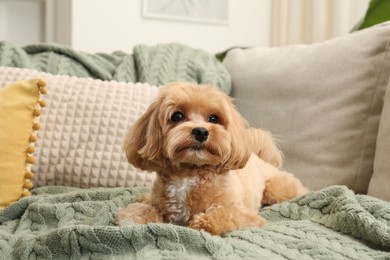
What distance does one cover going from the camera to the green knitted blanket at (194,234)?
1.03 meters

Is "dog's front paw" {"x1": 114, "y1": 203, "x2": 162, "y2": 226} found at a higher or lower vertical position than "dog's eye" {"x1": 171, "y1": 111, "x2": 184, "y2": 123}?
lower

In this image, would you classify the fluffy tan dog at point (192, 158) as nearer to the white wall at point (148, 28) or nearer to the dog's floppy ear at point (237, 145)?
the dog's floppy ear at point (237, 145)

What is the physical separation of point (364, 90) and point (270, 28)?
176 cm

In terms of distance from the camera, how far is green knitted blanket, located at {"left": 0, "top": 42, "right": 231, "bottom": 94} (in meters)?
2.09

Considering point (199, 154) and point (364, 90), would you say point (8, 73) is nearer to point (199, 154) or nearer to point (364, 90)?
point (199, 154)

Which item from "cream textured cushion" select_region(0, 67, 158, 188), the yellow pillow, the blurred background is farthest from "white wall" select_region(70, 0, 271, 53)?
the yellow pillow

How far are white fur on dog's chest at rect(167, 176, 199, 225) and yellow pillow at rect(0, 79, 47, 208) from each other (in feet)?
1.73

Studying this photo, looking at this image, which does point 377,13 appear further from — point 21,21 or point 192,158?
point 21,21

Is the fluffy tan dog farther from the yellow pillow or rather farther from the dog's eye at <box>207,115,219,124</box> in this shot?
the yellow pillow

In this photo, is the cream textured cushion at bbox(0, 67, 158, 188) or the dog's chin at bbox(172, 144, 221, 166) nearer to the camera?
the dog's chin at bbox(172, 144, 221, 166)

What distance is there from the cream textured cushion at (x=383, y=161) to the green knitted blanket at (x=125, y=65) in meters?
0.70

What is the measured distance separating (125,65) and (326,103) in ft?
2.74

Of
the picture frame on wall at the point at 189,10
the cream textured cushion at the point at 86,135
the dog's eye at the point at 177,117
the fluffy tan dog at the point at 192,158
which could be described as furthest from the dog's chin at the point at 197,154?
the picture frame on wall at the point at 189,10

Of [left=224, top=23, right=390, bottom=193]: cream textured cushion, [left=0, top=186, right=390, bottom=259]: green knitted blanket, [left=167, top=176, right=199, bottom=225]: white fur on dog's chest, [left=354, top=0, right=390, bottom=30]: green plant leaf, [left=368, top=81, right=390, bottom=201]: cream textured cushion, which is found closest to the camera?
[left=0, top=186, right=390, bottom=259]: green knitted blanket
